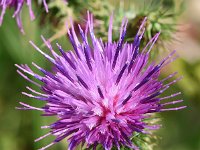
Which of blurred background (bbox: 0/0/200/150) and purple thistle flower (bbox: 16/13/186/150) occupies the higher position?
blurred background (bbox: 0/0/200/150)

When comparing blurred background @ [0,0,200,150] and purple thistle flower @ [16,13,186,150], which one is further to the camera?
blurred background @ [0,0,200,150]

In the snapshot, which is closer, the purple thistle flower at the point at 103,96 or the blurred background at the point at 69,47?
the purple thistle flower at the point at 103,96

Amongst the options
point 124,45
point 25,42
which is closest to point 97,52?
point 124,45

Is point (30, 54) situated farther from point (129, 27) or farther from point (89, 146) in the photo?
point (89, 146)

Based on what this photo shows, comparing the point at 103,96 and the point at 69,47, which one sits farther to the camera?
the point at 69,47

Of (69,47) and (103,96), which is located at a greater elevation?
(69,47)
